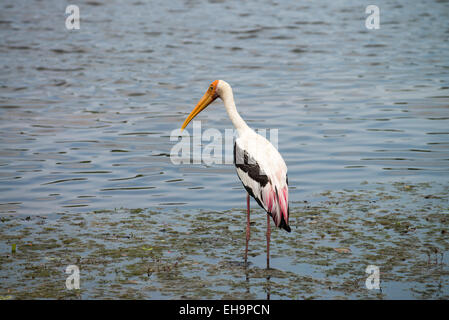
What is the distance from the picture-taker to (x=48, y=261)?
27.1 ft

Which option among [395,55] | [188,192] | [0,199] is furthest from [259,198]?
[395,55]

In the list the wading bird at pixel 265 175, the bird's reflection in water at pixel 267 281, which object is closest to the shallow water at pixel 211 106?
the bird's reflection in water at pixel 267 281

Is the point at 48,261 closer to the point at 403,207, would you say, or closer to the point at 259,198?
the point at 259,198

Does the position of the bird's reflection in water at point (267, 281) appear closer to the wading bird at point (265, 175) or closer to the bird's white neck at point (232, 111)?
the wading bird at point (265, 175)

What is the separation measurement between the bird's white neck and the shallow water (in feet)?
4.53

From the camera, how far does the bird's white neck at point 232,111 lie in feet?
29.2

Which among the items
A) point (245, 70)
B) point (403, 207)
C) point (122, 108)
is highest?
point (245, 70)

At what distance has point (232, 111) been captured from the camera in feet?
29.8

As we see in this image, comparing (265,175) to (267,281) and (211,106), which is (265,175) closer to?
(267,281)

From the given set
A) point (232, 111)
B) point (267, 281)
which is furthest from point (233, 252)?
point (232, 111)

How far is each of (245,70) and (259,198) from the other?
568 inches

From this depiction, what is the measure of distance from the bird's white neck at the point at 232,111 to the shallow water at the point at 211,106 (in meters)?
1.38

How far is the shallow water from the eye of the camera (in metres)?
11.3

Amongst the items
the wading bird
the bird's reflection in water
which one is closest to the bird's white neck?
the wading bird
